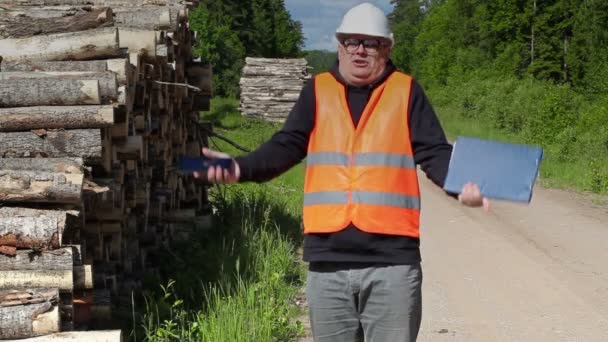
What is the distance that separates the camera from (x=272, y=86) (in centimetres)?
2920

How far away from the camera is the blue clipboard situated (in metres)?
3.91

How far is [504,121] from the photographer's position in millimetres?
28422

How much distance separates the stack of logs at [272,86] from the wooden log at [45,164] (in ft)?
75.1

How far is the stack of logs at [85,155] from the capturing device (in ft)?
17.3

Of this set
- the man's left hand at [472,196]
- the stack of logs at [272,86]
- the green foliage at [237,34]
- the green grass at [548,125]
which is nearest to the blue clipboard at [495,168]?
the man's left hand at [472,196]

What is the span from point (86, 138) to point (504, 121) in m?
23.6

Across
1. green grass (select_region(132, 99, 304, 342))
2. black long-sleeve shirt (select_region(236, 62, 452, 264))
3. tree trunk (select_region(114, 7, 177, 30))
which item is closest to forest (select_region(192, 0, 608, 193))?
green grass (select_region(132, 99, 304, 342))

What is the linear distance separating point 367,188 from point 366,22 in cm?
68

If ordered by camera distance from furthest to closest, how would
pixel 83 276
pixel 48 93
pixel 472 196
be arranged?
pixel 48 93 → pixel 83 276 → pixel 472 196

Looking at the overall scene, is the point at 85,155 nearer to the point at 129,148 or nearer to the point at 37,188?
the point at 37,188

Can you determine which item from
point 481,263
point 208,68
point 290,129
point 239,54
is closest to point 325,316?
point 290,129

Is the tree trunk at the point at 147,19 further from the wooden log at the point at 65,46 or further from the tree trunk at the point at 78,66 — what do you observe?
the tree trunk at the point at 78,66

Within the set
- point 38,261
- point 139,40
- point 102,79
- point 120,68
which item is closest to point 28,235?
point 38,261

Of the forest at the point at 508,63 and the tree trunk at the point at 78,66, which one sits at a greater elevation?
the tree trunk at the point at 78,66
